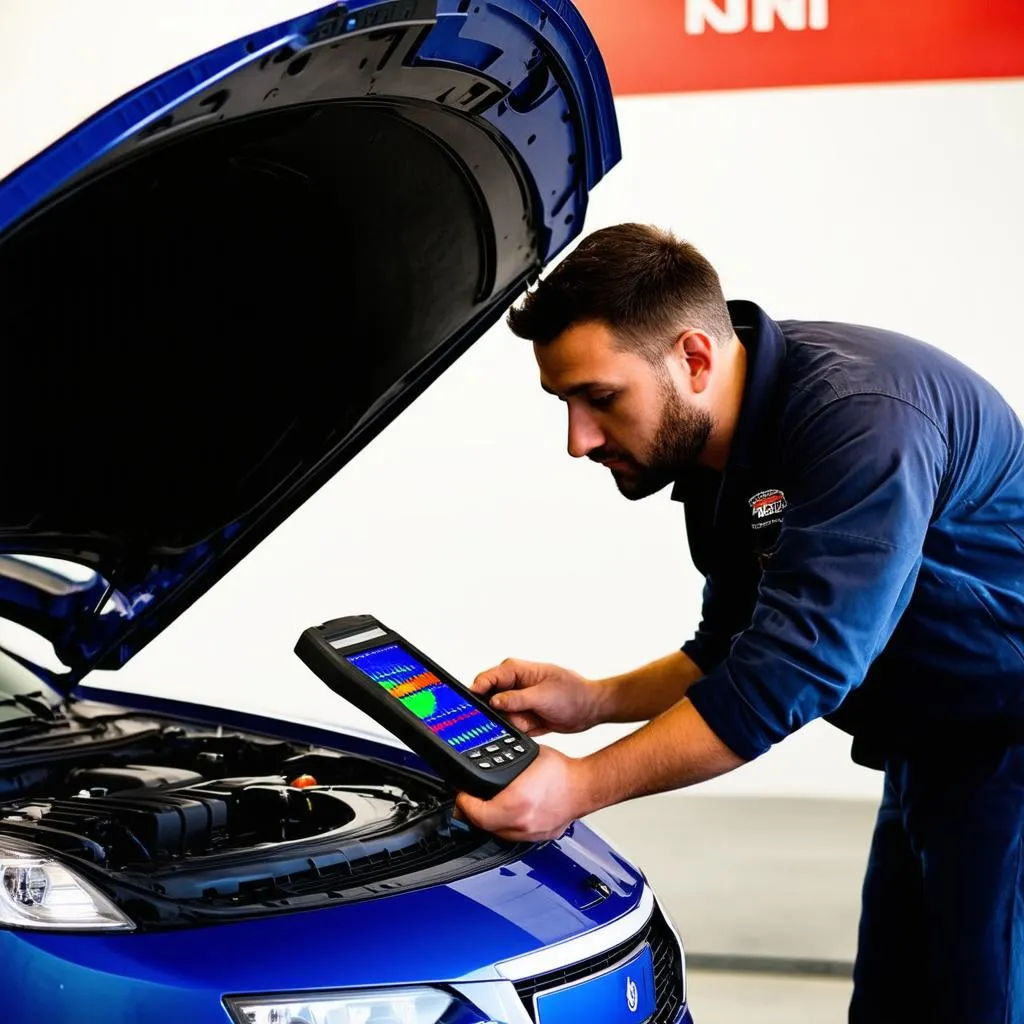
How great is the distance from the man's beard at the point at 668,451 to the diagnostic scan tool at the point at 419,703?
37 cm

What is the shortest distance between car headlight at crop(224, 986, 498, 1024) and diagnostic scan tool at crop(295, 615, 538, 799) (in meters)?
0.25

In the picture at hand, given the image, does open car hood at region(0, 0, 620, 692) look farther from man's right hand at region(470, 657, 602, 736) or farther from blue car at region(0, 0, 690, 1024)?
man's right hand at region(470, 657, 602, 736)

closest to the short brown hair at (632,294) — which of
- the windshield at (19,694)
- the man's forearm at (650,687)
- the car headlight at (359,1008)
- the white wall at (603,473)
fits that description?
the man's forearm at (650,687)

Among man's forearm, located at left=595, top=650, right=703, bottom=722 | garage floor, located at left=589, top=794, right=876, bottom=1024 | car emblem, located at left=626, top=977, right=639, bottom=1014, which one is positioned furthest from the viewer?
garage floor, located at left=589, top=794, right=876, bottom=1024

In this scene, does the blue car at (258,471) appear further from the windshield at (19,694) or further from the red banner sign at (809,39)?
the red banner sign at (809,39)

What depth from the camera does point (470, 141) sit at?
180 centimetres

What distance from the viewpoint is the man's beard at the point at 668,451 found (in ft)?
5.84

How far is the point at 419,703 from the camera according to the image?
1.72 metres

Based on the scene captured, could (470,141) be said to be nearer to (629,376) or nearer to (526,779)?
(629,376)

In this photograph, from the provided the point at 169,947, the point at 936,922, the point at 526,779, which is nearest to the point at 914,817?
the point at 936,922

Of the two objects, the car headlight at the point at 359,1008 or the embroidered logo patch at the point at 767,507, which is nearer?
the car headlight at the point at 359,1008

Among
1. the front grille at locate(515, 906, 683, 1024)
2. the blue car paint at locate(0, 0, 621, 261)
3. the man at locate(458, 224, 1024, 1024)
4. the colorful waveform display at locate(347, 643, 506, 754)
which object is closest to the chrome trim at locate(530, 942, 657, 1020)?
the front grille at locate(515, 906, 683, 1024)

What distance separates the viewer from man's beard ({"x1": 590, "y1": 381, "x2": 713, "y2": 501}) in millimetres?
1781

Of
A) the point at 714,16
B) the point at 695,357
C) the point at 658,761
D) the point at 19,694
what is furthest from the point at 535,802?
the point at 714,16
